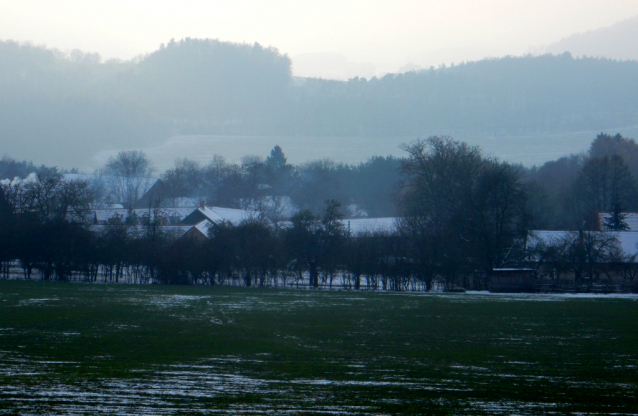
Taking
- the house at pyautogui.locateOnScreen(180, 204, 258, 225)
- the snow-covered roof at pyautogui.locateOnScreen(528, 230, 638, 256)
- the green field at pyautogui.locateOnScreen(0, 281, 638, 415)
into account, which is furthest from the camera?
the house at pyautogui.locateOnScreen(180, 204, 258, 225)

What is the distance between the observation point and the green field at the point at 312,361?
9.88 meters

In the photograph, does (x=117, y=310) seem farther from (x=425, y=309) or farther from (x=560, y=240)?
(x=560, y=240)

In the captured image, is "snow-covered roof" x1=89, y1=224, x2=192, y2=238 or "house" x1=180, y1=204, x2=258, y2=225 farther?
"house" x1=180, y1=204, x2=258, y2=225

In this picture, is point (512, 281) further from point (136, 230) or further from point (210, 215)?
point (210, 215)

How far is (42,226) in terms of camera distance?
51.3 m

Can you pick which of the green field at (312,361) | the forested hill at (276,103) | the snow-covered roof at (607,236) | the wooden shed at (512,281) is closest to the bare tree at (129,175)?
the forested hill at (276,103)

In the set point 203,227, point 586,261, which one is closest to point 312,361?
point 586,261

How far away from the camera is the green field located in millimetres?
9883

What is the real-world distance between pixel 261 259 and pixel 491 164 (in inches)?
939

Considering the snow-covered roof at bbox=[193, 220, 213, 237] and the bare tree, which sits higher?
the bare tree

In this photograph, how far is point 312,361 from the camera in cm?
1409

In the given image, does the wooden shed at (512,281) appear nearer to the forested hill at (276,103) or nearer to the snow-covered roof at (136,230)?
the snow-covered roof at (136,230)

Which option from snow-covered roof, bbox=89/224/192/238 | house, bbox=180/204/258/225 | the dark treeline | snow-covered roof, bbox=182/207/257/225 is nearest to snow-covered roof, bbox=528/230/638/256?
the dark treeline

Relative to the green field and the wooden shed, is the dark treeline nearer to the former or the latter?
the wooden shed
